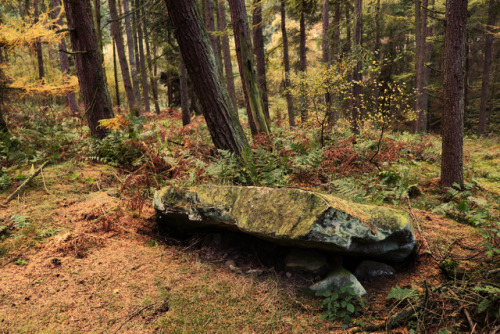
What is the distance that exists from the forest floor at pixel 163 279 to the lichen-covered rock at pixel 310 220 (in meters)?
0.41

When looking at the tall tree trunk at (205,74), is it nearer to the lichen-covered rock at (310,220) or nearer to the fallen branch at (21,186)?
the lichen-covered rock at (310,220)

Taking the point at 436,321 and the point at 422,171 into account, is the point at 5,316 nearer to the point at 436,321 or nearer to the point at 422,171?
the point at 436,321

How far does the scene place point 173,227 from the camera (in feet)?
12.7

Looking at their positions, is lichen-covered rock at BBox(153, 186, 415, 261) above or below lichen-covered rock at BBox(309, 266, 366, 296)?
above

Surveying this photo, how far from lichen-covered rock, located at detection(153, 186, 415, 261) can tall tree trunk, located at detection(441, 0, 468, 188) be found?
11.5 ft

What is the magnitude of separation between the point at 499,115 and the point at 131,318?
27467 millimetres

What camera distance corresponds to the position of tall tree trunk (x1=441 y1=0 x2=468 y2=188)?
4.96 m

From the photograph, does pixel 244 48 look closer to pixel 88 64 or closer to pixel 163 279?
pixel 88 64

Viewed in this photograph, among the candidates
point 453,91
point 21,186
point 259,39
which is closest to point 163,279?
point 21,186

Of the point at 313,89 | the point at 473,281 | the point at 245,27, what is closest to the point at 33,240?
the point at 473,281

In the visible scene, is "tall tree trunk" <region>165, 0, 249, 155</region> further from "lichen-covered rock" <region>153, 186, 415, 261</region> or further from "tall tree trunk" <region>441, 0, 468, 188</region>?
"tall tree trunk" <region>441, 0, 468, 188</region>

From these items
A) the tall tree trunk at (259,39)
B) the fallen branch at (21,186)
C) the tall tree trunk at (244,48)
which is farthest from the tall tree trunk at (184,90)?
the fallen branch at (21,186)

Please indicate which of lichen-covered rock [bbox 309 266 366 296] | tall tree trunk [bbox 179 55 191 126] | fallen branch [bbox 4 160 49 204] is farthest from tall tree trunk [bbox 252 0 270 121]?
lichen-covered rock [bbox 309 266 366 296]

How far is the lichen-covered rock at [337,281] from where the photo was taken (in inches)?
105
